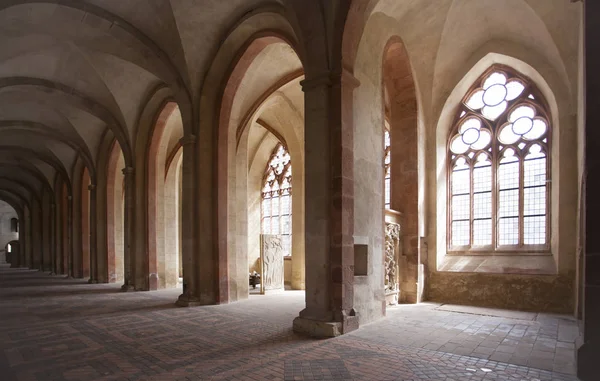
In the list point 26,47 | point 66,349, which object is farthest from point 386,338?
point 26,47

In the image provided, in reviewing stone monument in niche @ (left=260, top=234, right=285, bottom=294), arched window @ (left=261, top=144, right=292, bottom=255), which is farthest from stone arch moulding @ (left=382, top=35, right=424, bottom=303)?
arched window @ (left=261, top=144, right=292, bottom=255)

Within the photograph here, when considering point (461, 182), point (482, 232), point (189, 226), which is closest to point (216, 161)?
point (189, 226)

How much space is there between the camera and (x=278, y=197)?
1805cm

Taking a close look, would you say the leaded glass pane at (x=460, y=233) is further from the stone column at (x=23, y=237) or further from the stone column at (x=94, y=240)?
the stone column at (x=23, y=237)

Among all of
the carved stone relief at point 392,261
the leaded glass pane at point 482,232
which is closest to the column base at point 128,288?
the carved stone relief at point 392,261

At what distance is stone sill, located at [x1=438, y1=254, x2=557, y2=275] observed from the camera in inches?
328

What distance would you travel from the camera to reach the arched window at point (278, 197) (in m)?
17.6

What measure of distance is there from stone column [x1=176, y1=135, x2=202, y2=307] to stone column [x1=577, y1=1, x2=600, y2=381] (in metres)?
7.69

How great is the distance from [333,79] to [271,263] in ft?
24.5

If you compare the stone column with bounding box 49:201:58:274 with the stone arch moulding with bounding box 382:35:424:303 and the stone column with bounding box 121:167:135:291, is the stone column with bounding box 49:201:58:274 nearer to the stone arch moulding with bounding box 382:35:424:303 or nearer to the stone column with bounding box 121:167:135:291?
the stone column with bounding box 121:167:135:291

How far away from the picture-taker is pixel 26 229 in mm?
31406

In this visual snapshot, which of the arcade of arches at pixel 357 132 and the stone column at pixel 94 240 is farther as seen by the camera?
the stone column at pixel 94 240

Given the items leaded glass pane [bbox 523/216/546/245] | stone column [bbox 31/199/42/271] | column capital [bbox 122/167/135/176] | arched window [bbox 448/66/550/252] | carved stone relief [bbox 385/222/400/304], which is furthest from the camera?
stone column [bbox 31/199/42/271]

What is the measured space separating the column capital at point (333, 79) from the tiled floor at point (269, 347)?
4101 mm
